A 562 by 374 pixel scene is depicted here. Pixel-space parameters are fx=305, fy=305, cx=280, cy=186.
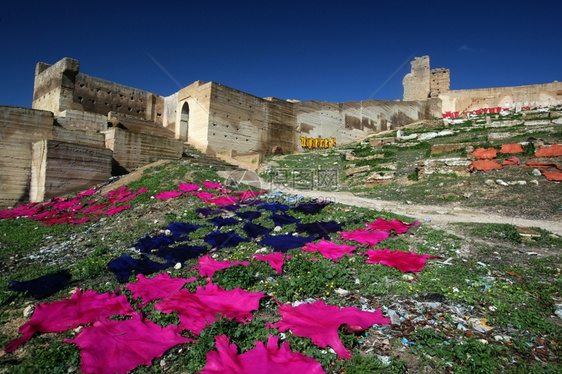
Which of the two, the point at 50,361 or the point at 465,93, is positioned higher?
the point at 465,93

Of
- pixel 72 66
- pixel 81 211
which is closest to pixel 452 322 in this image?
pixel 81 211

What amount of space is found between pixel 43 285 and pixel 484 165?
12859mm

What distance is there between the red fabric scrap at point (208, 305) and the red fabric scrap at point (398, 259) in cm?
188

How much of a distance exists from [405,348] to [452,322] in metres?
0.68

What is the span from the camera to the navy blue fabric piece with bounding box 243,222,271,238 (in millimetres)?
6012

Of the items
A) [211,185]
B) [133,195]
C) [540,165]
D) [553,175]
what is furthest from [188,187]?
[540,165]

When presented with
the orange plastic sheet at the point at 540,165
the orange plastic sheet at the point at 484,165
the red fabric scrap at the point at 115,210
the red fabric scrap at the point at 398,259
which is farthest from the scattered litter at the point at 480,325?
the orange plastic sheet at the point at 484,165

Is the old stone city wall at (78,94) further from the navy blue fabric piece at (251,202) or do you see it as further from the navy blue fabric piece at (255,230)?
the navy blue fabric piece at (255,230)

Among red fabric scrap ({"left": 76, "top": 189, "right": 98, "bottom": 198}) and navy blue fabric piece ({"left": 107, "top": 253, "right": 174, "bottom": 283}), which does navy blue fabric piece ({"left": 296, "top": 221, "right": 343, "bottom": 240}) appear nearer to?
navy blue fabric piece ({"left": 107, "top": 253, "right": 174, "bottom": 283})

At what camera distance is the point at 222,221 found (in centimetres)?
694

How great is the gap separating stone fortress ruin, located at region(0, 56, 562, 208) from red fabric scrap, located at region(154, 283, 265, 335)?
10.7 m

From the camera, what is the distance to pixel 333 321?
2818mm

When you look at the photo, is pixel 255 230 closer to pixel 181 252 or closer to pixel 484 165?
pixel 181 252

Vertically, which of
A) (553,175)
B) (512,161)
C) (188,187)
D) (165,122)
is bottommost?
(188,187)
